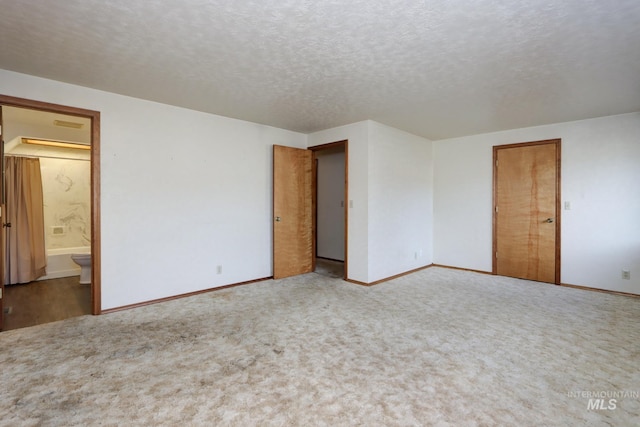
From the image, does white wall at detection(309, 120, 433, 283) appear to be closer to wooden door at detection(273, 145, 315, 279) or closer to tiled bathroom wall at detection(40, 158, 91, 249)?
wooden door at detection(273, 145, 315, 279)

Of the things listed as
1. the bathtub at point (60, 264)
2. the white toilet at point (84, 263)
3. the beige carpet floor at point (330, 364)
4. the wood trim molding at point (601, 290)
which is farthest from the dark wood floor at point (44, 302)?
the wood trim molding at point (601, 290)

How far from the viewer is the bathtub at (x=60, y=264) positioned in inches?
197

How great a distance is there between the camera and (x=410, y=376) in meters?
2.10

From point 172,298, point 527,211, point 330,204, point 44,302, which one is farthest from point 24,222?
point 527,211

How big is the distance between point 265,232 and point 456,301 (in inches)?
110

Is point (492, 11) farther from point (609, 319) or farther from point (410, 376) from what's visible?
point (609, 319)

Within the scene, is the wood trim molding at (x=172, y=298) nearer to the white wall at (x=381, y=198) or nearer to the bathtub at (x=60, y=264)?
the white wall at (x=381, y=198)

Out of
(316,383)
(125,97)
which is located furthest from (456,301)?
(125,97)

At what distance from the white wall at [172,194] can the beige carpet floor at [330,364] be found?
0.46m

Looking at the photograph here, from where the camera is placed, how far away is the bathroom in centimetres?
371

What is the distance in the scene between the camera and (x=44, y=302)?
3.70m

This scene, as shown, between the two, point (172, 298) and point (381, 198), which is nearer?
point (172, 298)

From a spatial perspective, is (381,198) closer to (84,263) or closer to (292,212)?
(292,212)

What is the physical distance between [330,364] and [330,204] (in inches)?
187
